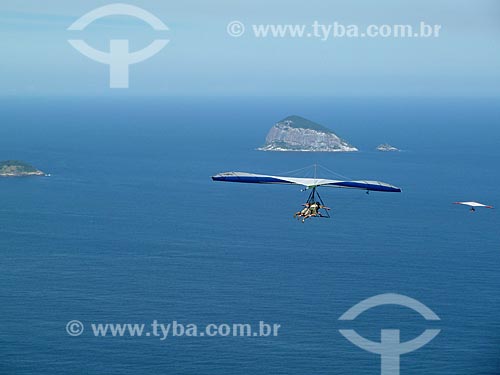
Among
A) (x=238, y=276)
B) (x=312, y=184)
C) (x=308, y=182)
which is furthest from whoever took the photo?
(x=238, y=276)

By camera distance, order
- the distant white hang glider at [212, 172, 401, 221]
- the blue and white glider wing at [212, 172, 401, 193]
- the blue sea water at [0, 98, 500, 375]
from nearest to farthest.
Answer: the distant white hang glider at [212, 172, 401, 221]
the blue and white glider wing at [212, 172, 401, 193]
the blue sea water at [0, 98, 500, 375]

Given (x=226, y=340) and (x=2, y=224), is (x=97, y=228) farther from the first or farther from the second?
(x=226, y=340)

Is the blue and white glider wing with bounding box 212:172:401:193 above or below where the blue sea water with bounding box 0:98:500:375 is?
below

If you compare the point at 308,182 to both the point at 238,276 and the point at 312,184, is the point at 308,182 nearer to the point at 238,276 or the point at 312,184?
the point at 312,184

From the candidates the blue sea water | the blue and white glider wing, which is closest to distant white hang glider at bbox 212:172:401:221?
the blue and white glider wing

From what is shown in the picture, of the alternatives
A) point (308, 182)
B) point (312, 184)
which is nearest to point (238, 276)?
point (308, 182)

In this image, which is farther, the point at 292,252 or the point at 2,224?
the point at 2,224

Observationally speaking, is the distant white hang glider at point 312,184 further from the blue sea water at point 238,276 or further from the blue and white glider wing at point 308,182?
the blue sea water at point 238,276

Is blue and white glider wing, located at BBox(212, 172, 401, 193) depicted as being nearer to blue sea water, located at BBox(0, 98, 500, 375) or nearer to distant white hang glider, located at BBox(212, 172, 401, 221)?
distant white hang glider, located at BBox(212, 172, 401, 221)

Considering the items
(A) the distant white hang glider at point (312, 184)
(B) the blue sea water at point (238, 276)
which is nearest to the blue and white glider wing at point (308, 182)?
(A) the distant white hang glider at point (312, 184)

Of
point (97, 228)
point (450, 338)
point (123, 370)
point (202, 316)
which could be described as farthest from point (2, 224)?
point (450, 338)

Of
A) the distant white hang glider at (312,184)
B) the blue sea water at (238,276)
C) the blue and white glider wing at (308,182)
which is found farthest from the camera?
the blue sea water at (238,276)
